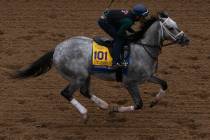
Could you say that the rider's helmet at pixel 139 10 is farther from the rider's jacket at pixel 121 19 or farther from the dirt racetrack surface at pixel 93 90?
the dirt racetrack surface at pixel 93 90

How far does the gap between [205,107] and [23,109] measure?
126 inches

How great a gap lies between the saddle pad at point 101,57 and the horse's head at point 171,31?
3.27 ft

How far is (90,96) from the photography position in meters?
10.8

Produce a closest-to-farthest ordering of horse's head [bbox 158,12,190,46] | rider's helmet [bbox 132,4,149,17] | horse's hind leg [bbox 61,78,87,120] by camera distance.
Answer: rider's helmet [bbox 132,4,149,17] < horse's head [bbox 158,12,190,46] < horse's hind leg [bbox 61,78,87,120]

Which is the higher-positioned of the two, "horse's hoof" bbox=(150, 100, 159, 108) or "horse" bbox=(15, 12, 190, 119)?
"horse" bbox=(15, 12, 190, 119)

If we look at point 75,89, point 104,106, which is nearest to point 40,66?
point 75,89

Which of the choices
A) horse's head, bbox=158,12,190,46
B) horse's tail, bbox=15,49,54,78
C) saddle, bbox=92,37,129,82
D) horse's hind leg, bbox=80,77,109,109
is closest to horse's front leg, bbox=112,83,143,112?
saddle, bbox=92,37,129,82

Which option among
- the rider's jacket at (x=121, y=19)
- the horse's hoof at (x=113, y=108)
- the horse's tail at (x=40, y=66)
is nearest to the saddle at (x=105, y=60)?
the rider's jacket at (x=121, y=19)

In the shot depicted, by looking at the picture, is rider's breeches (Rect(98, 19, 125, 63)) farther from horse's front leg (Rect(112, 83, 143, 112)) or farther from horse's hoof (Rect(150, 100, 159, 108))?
horse's hoof (Rect(150, 100, 159, 108))

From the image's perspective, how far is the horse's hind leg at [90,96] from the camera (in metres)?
10.6

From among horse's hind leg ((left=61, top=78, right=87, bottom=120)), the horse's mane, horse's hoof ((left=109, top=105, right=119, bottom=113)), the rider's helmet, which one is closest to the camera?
the rider's helmet

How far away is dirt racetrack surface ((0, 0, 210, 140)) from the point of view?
10281 millimetres

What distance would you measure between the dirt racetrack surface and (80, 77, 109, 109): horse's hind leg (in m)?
0.28

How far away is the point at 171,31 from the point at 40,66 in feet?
7.68
